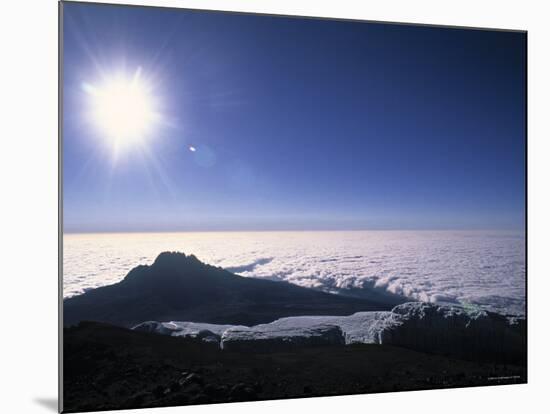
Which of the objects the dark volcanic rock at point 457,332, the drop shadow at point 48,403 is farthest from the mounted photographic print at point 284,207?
the drop shadow at point 48,403

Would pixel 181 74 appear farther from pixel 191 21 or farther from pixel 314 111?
pixel 314 111

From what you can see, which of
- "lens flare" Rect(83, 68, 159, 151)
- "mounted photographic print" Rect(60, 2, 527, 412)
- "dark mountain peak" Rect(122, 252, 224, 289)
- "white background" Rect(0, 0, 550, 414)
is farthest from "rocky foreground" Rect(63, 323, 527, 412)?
"lens flare" Rect(83, 68, 159, 151)

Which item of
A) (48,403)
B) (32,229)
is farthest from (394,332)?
(32,229)

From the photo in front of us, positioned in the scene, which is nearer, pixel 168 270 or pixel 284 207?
pixel 168 270

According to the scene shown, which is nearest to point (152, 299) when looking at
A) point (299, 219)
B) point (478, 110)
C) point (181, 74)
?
point (299, 219)

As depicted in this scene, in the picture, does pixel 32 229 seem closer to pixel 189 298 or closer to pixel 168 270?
pixel 168 270

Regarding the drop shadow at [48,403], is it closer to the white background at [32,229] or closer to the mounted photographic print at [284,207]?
the white background at [32,229]
